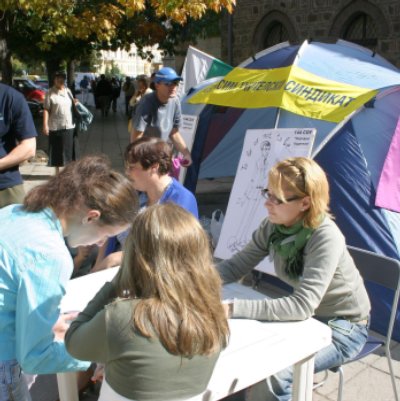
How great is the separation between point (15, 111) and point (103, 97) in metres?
19.8

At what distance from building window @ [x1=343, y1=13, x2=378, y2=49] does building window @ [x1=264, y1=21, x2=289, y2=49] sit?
1664mm

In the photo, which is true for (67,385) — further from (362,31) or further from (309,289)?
(362,31)

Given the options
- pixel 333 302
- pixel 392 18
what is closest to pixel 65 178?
pixel 333 302

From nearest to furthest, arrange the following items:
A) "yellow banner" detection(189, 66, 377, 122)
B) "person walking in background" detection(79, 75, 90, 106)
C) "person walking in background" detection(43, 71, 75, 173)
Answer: "yellow banner" detection(189, 66, 377, 122), "person walking in background" detection(43, 71, 75, 173), "person walking in background" detection(79, 75, 90, 106)

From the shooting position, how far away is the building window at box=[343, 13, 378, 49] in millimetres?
9922

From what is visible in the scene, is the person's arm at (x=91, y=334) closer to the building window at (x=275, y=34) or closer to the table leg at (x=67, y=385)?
the table leg at (x=67, y=385)

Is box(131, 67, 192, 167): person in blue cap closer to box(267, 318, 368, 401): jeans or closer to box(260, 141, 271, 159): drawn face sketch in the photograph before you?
box(260, 141, 271, 159): drawn face sketch

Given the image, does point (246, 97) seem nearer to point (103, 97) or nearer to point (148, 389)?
point (148, 389)

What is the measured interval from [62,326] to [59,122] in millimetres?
6432

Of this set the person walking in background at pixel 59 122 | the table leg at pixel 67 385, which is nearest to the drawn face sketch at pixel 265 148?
the table leg at pixel 67 385

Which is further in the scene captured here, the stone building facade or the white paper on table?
the stone building facade

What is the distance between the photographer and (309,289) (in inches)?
81.7

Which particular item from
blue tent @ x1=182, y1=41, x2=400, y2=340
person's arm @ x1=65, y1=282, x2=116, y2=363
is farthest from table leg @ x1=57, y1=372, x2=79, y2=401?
blue tent @ x1=182, y1=41, x2=400, y2=340

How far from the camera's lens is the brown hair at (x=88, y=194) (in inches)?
65.2
